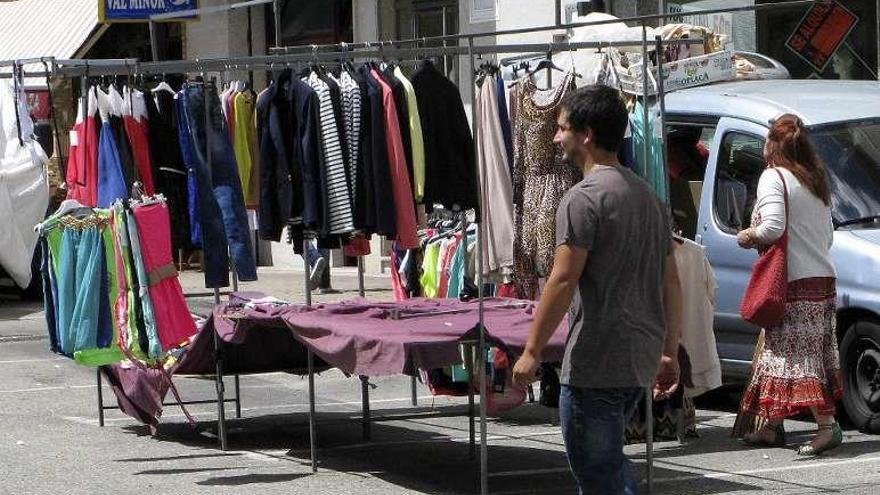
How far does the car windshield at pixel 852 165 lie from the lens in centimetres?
1059

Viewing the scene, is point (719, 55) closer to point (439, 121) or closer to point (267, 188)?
point (439, 121)

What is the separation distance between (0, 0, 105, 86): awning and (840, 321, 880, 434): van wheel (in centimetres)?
1504

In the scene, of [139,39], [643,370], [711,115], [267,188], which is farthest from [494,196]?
[139,39]

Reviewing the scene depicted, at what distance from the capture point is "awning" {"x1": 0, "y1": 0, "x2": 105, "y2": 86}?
79.4 feet

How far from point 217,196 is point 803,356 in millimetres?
3353

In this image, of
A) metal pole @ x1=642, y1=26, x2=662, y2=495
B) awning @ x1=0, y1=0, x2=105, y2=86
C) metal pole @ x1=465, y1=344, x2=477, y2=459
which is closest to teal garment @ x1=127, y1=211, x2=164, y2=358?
metal pole @ x1=465, y1=344, x2=477, y2=459

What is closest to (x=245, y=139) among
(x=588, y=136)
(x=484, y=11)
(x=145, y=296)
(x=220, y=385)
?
(x=145, y=296)

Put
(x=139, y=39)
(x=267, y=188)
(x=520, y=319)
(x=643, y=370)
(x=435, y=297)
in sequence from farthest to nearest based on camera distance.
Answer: (x=139, y=39) < (x=435, y=297) < (x=267, y=188) < (x=520, y=319) < (x=643, y=370)

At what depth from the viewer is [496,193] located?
32.1 ft

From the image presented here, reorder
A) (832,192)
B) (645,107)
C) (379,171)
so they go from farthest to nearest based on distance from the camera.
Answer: (832,192), (379,171), (645,107)

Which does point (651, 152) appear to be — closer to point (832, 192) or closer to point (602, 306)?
point (832, 192)

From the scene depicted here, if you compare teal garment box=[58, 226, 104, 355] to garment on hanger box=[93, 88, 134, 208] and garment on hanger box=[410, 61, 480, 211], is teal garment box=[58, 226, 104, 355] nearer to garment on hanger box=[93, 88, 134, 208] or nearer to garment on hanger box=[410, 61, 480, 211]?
garment on hanger box=[93, 88, 134, 208]

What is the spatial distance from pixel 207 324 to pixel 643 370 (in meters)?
4.24

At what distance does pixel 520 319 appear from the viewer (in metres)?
8.85
